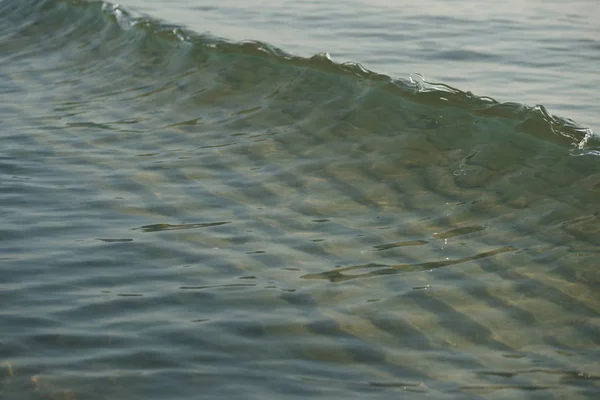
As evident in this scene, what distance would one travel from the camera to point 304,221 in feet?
17.2

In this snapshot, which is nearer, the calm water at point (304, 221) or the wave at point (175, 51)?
the calm water at point (304, 221)

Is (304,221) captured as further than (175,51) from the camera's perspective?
No

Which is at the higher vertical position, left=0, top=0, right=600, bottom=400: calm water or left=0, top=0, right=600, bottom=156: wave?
left=0, top=0, right=600, bottom=156: wave

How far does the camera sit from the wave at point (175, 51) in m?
6.96

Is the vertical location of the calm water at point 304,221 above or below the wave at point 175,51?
below

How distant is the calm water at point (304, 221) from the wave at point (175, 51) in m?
0.04

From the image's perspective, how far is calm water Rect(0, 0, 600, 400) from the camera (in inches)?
143

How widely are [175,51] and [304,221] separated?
5.40m

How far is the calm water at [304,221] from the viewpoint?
3.62 m

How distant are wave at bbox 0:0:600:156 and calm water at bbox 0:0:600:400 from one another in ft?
0.13

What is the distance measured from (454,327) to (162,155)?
3217mm

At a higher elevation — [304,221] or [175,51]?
[175,51]

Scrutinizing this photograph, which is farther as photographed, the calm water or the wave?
the wave

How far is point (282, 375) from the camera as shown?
11.5 feet
